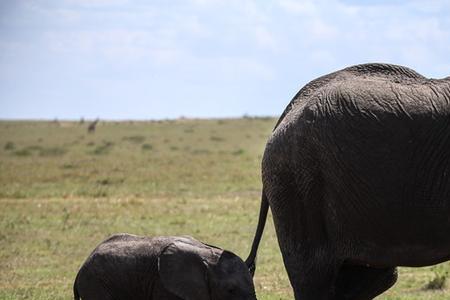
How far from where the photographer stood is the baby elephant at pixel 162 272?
23.7 ft

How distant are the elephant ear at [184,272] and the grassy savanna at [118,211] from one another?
9.60ft

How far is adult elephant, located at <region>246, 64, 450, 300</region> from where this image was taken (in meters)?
6.57

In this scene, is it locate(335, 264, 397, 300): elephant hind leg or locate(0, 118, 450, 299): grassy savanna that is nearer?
locate(335, 264, 397, 300): elephant hind leg

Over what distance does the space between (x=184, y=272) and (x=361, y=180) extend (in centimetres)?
144

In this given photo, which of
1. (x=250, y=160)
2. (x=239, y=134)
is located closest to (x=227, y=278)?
(x=250, y=160)

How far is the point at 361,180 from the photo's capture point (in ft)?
22.2

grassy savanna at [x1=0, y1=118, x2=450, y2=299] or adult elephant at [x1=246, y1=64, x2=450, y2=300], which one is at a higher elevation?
adult elephant at [x1=246, y1=64, x2=450, y2=300]

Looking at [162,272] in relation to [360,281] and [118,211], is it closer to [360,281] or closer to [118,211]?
[360,281]

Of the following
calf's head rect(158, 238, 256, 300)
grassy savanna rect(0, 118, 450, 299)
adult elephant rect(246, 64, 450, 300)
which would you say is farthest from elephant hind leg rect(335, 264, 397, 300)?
grassy savanna rect(0, 118, 450, 299)

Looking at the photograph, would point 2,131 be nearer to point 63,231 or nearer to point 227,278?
point 63,231

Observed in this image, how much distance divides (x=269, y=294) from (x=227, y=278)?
3403 mm

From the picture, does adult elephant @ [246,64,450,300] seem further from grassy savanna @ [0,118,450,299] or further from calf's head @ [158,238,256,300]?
grassy savanna @ [0,118,450,299]

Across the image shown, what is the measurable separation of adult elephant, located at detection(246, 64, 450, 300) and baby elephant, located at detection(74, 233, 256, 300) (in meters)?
0.41

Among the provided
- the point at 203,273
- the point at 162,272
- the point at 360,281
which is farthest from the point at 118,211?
the point at 360,281
